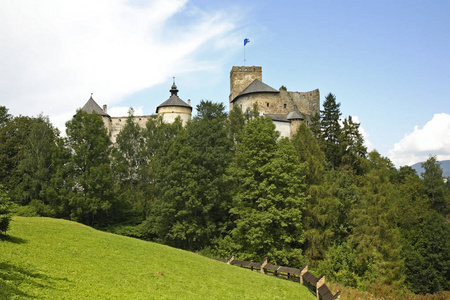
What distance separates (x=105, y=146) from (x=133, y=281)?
94.2 ft

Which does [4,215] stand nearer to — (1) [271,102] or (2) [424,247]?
(2) [424,247]

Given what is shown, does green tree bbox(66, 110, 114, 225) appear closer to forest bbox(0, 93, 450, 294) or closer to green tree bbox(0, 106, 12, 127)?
forest bbox(0, 93, 450, 294)

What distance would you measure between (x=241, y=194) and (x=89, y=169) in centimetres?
1723

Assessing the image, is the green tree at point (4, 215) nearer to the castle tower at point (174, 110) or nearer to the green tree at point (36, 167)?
the green tree at point (36, 167)

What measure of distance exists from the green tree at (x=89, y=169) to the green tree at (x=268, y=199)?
13883 millimetres

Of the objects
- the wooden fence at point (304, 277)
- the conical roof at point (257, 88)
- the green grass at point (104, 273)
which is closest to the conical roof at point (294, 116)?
the conical roof at point (257, 88)

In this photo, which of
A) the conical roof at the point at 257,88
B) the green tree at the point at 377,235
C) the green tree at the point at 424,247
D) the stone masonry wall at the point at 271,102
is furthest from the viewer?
the conical roof at the point at 257,88

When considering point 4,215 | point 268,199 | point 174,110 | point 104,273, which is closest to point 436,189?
point 268,199

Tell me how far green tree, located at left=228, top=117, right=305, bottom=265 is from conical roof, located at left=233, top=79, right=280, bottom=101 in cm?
2053

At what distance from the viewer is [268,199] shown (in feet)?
103

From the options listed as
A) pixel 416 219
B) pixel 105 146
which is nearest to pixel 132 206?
pixel 105 146

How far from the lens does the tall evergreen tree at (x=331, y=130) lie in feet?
151

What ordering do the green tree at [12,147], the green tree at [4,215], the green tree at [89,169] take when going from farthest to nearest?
1. the green tree at [12,147]
2. the green tree at [89,169]
3. the green tree at [4,215]

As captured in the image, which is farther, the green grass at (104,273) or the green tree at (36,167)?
the green tree at (36,167)
